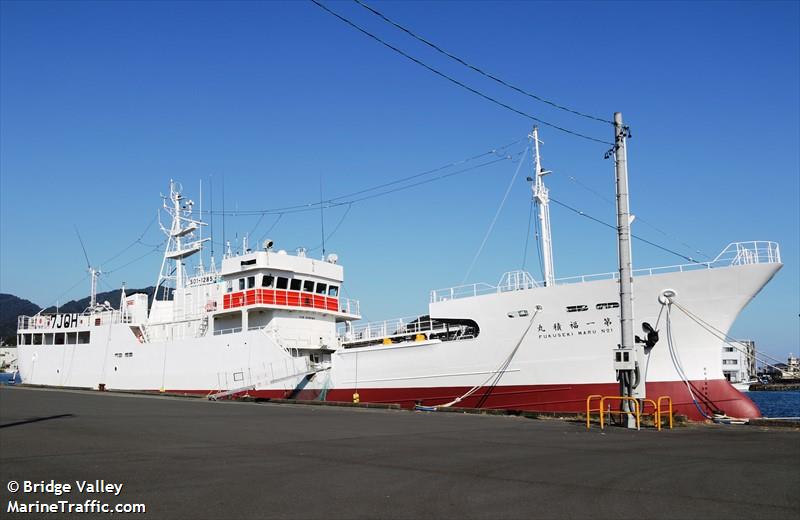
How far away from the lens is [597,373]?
1922 centimetres

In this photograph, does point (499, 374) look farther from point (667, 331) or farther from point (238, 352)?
point (238, 352)

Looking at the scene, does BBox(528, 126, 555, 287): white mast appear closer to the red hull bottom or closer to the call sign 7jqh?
the red hull bottom

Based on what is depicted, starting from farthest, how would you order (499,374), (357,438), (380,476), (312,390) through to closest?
(312,390) < (499,374) < (357,438) < (380,476)

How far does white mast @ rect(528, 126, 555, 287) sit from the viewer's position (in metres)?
22.0

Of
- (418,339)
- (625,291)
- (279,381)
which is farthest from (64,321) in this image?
(625,291)

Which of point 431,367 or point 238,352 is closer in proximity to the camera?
point 431,367

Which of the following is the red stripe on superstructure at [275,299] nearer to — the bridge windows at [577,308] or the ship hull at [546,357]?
the ship hull at [546,357]

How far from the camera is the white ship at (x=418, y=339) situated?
18.6 m

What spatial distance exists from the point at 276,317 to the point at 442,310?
9.50m

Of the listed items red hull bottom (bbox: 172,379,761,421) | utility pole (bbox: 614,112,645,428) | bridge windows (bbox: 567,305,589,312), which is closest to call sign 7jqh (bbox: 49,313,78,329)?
red hull bottom (bbox: 172,379,761,421)

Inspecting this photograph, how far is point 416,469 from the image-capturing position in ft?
26.9

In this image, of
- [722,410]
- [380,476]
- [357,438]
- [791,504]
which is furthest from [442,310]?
[791,504]

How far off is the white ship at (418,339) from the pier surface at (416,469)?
4.47 meters

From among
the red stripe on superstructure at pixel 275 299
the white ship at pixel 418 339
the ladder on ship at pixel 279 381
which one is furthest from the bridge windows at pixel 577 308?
the red stripe on superstructure at pixel 275 299
